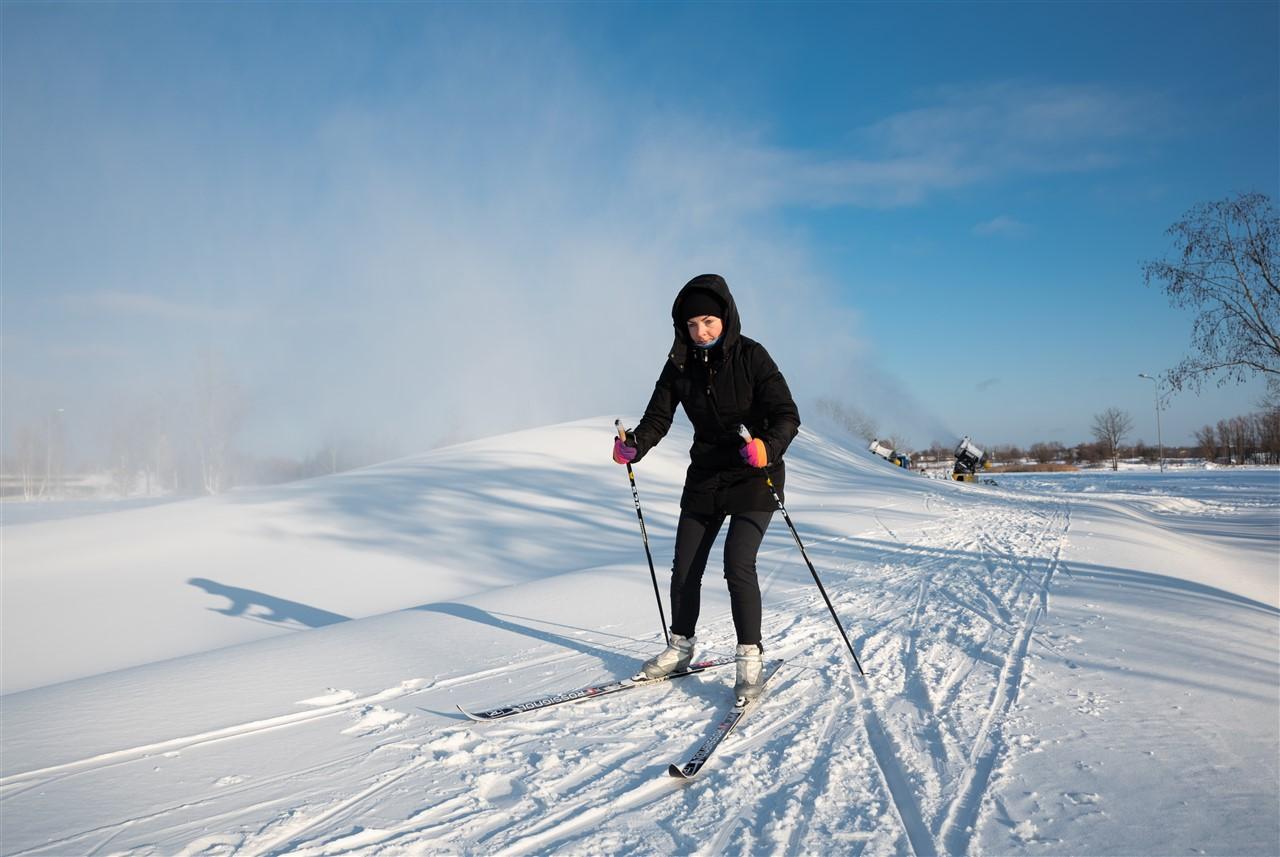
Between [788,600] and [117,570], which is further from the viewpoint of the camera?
[117,570]

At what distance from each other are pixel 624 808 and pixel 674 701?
1.22 metres

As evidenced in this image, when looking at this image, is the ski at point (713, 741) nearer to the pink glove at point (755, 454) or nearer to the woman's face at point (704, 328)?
the pink glove at point (755, 454)

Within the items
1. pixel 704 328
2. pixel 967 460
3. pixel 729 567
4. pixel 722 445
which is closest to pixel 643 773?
pixel 729 567

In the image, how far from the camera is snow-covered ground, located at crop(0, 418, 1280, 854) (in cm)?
250

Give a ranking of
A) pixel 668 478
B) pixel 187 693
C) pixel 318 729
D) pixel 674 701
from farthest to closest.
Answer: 1. pixel 668 478
2. pixel 187 693
3. pixel 674 701
4. pixel 318 729

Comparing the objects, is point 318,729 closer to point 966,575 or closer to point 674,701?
point 674,701

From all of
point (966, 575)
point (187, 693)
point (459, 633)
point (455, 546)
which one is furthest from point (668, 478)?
point (187, 693)

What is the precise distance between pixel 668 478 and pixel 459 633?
14.7 m

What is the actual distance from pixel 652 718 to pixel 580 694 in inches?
20.2

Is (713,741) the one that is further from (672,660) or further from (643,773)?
(672,660)

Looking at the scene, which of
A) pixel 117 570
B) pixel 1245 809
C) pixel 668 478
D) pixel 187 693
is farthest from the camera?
pixel 668 478

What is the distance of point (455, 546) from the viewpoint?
11680 mm

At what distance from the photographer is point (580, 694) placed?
390cm

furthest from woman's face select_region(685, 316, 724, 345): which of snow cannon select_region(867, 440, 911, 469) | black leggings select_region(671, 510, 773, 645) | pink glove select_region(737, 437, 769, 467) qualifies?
snow cannon select_region(867, 440, 911, 469)
